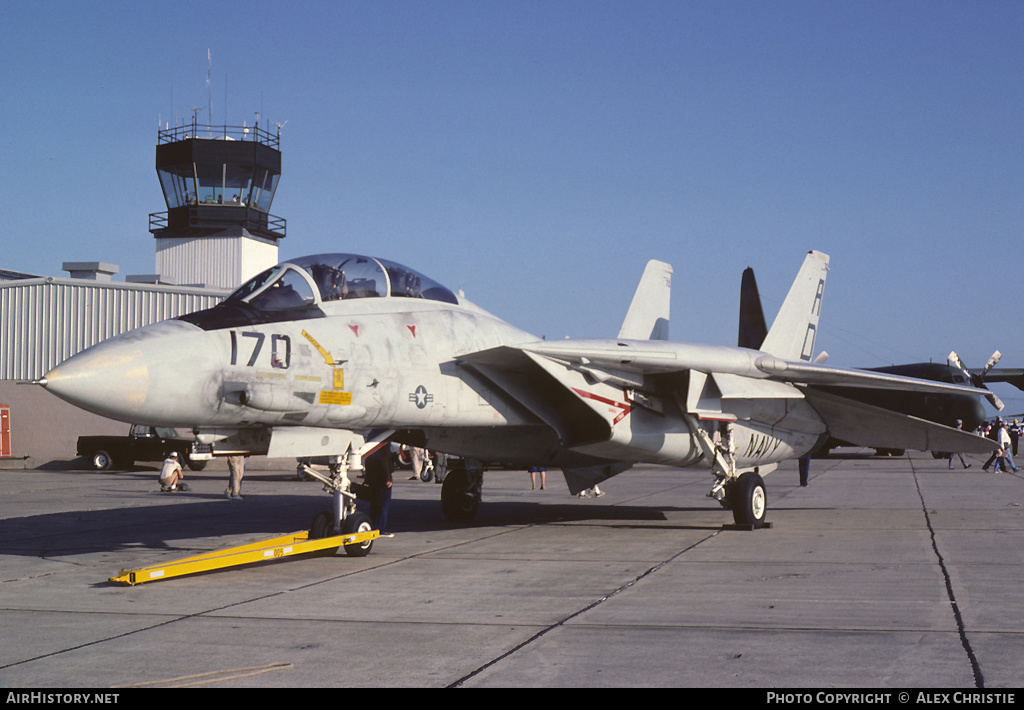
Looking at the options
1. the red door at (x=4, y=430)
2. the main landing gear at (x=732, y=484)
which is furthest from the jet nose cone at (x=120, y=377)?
the red door at (x=4, y=430)

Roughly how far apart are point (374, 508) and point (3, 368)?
29.3 meters

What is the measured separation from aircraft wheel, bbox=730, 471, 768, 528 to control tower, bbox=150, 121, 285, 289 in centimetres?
3164

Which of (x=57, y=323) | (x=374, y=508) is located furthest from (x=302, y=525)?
(x=57, y=323)

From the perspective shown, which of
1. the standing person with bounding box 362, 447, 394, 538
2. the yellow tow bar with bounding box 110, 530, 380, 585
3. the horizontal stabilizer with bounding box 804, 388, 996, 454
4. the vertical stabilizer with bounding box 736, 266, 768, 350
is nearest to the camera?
the yellow tow bar with bounding box 110, 530, 380, 585

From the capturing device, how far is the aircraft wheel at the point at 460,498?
13.4 metres

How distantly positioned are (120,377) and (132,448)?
26167 millimetres

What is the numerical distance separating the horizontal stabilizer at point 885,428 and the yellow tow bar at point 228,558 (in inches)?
287

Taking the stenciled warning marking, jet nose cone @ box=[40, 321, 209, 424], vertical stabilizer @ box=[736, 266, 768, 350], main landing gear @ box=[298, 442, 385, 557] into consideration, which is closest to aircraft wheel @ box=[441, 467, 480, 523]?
main landing gear @ box=[298, 442, 385, 557]

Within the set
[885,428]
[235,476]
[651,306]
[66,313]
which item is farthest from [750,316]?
[66,313]

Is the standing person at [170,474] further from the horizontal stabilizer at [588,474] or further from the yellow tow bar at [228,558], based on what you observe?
the yellow tow bar at [228,558]

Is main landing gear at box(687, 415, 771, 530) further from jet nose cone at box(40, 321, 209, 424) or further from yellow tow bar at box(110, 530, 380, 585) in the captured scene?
jet nose cone at box(40, 321, 209, 424)

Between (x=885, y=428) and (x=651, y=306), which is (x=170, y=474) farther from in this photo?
(x=885, y=428)

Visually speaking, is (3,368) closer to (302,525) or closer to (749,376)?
(302,525)

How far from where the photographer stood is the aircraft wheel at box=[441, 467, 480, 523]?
43.9ft
